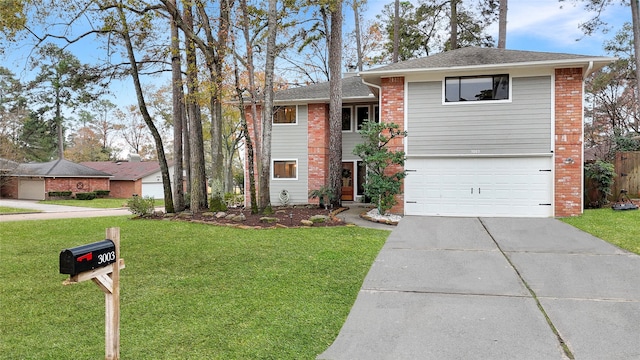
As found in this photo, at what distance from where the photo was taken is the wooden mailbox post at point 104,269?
2.37 meters

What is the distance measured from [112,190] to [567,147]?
33.0 meters

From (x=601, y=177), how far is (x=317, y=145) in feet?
32.3

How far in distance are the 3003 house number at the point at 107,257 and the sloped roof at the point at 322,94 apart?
12971 millimetres

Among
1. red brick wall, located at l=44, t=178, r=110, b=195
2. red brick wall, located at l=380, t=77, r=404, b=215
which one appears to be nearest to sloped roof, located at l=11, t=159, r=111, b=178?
red brick wall, located at l=44, t=178, r=110, b=195

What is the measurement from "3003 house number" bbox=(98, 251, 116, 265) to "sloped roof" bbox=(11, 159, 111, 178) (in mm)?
30673

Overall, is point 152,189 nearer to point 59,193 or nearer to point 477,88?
point 59,193

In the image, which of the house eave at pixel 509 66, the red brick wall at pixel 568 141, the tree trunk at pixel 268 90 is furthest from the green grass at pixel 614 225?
the tree trunk at pixel 268 90

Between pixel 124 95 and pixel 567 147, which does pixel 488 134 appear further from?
pixel 124 95

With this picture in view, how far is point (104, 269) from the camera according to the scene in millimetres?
2701

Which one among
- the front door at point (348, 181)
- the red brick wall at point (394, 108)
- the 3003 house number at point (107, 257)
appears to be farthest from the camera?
the front door at point (348, 181)

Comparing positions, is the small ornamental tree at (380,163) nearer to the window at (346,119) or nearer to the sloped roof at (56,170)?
the window at (346,119)

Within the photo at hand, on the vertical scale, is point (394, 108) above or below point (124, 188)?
above

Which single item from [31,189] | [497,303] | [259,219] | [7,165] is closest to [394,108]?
[259,219]

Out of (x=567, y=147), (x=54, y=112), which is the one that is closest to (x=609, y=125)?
(x=567, y=147)
